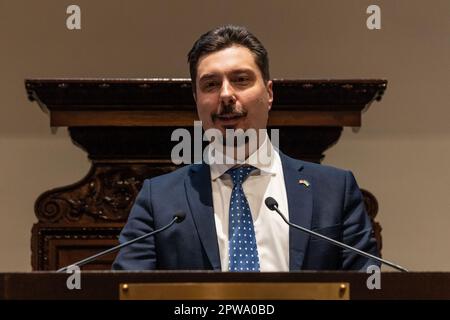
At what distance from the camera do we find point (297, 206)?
7.34 feet

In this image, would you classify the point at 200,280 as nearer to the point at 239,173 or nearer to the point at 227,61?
the point at 239,173

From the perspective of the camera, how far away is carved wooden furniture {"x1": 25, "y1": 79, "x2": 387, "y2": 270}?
340 centimetres

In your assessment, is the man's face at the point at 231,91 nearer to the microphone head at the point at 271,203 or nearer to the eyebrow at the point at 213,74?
the eyebrow at the point at 213,74

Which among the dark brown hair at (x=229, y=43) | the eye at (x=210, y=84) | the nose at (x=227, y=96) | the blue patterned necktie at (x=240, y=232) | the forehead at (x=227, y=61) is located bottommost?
the blue patterned necktie at (x=240, y=232)

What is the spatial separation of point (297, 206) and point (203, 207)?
0.76 feet

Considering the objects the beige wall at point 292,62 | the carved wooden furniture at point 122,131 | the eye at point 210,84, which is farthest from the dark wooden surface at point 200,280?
the beige wall at point 292,62

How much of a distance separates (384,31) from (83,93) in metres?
1.38

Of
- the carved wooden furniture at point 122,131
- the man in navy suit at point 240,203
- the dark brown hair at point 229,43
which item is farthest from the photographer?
the carved wooden furniture at point 122,131

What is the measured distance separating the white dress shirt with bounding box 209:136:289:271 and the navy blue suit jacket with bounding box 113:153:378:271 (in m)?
0.02

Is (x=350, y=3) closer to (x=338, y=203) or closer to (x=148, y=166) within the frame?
(x=148, y=166)

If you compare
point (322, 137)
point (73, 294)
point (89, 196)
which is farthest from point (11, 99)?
point (73, 294)

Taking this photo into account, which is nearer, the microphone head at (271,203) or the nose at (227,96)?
the microphone head at (271,203)

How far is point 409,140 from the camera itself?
13.0 ft

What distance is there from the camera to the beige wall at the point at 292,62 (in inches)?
155
